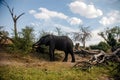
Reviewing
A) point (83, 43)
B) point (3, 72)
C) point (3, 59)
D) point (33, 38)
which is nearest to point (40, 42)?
point (33, 38)

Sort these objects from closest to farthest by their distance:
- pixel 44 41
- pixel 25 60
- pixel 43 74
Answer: pixel 43 74, pixel 25 60, pixel 44 41

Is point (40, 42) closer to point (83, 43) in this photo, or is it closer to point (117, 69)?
point (117, 69)

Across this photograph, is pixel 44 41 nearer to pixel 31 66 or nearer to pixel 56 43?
pixel 56 43

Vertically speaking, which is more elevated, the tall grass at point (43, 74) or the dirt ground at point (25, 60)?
the dirt ground at point (25, 60)

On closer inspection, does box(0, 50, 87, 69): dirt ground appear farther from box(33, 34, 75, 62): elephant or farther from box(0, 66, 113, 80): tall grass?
box(33, 34, 75, 62): elephant

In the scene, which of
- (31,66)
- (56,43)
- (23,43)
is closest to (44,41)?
(56,43)

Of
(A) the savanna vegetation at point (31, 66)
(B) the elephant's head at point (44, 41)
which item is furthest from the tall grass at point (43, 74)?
(B) the elephant's head at point (44, 41)

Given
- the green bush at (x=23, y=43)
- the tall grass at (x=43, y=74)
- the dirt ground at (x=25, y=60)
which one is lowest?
the tall grass at (x=43, y=74)

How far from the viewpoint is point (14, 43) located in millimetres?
10359

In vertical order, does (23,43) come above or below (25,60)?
above

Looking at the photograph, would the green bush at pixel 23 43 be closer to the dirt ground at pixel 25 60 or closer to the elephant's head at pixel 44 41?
the dirt ground at pixel 25 60

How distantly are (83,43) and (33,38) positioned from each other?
1411 cm

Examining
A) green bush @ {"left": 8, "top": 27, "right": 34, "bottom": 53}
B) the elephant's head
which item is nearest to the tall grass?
green bush @ {"left": 8, "top": 27, "right": 34, "bottom": 53}

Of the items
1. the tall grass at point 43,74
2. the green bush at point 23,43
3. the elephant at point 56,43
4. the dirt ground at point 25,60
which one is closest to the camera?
the tall grass at point 43,74
